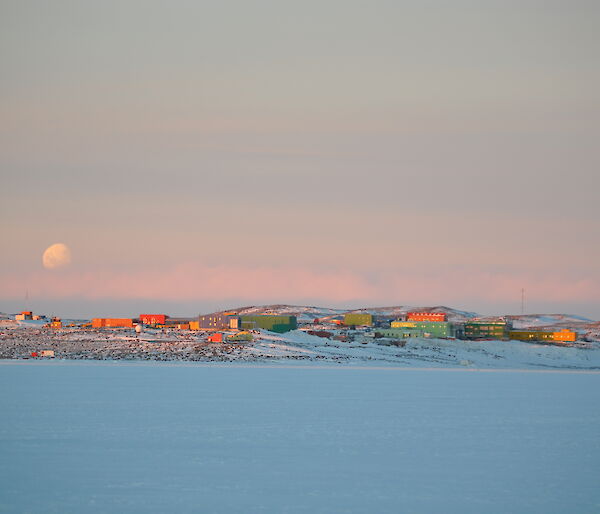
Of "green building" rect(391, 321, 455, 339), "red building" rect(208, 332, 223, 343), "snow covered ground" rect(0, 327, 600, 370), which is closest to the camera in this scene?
"snow covered ground" rect(0, 327, 600, 370)

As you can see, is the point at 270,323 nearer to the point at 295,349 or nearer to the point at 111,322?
the point at 111,322

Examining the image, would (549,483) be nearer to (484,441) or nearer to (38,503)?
(484,441)

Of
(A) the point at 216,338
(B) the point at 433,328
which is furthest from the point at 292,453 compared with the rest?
(B) the point at 433,328

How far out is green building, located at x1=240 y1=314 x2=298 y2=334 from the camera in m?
177

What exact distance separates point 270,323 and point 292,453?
145723mm

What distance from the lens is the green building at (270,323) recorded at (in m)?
177

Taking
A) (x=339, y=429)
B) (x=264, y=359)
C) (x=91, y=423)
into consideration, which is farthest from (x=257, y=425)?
(x=264, y=359)

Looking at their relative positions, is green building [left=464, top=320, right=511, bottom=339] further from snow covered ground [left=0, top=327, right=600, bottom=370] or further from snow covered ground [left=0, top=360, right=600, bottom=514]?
snow covered ground [left=0, top=360, right=600, bottom=514]

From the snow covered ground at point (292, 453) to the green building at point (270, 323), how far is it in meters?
112

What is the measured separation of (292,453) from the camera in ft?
117

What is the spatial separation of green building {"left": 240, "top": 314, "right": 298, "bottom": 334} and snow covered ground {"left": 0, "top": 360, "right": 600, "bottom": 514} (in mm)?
111510

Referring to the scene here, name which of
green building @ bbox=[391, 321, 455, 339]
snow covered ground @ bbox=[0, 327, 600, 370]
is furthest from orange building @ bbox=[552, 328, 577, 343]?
green building @ bbox=[391, 321, 455, 339]

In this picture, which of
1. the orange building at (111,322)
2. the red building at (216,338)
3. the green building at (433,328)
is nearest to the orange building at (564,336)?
the green building at (433,328)

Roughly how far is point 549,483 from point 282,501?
9.06m
